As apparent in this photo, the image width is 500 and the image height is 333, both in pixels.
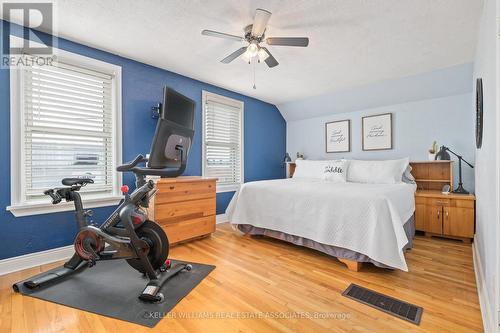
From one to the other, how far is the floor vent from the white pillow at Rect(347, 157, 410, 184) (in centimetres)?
202

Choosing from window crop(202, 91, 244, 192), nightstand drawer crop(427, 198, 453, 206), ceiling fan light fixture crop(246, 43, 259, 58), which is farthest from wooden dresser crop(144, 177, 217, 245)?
nightstand drawer crop(427, 198, 453, 206)

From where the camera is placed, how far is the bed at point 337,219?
2.05 metres

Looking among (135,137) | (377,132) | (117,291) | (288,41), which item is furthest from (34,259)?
(377,132)

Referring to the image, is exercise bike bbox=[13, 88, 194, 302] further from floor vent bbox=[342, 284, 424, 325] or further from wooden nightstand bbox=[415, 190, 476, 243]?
wooden nightstand bbox=[415, 190, 476, 243]

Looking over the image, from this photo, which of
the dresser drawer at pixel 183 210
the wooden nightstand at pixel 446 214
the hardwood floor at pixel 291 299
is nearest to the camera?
the hardwood floor at pixel 291 299

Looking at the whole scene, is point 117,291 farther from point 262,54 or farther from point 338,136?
point 338,136

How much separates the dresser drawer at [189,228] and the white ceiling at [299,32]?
204cm

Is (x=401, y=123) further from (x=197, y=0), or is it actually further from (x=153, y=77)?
(x=153, y=77)

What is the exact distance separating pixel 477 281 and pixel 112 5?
3.76 metres

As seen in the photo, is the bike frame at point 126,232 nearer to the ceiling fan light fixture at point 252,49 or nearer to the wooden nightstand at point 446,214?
the ceiling fan light fixture at point 252,49

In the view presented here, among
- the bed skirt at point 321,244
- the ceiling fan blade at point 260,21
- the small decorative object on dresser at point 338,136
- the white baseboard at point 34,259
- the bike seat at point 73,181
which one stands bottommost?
the white baseboard at point 34,259

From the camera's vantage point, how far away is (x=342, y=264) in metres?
2.35

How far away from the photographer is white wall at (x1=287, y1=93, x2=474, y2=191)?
3.39 meters

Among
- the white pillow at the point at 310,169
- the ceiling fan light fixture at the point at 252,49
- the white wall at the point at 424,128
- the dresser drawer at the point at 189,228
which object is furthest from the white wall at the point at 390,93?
the dresser drawer at the point at 189,228
